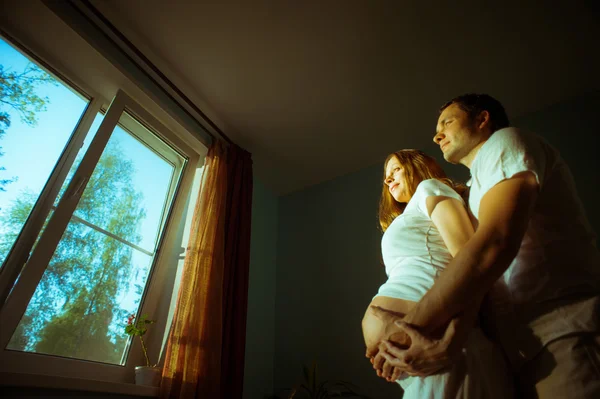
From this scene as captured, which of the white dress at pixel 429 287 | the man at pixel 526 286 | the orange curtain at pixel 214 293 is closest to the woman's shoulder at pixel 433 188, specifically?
the white dress at pixel 429 287

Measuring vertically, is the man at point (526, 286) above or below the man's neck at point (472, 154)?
below

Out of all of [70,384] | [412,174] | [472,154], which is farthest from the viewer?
[70,384]

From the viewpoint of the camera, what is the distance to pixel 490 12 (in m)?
2.07

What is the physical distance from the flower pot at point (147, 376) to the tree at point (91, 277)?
0.18 metres

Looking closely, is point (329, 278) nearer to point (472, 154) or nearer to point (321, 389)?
point (321, 389)

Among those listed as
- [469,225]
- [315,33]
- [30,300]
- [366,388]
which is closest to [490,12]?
[315,33]

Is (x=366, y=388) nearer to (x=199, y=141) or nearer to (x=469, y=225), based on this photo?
(x=469, y=225)

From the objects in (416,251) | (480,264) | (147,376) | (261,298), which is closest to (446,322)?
(480,264)

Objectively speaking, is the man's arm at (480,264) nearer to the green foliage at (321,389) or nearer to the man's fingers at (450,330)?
the man's fingers at (450,330)

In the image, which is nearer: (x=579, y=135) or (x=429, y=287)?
(x=429, y=287)

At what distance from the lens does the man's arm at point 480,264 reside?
0.62 meters

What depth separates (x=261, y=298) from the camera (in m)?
2.98

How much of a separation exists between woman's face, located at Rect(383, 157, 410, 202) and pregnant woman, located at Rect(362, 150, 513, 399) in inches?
7.1

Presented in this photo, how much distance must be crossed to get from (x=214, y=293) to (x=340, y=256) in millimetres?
1258
